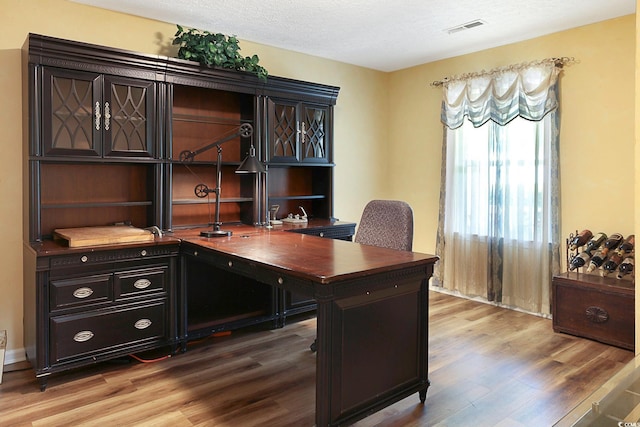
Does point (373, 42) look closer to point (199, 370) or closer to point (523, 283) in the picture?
point (523, 283)

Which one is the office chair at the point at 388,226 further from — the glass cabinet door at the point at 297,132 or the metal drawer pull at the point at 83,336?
the metal drawer pull at the point at 83,336

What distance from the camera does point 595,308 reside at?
11.4ft

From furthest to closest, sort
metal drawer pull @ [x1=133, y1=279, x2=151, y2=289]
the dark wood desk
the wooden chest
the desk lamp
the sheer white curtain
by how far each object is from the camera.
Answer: the sheer white curtain < the wooden chest < the desk lamp < metal drawer pull @ [x1=133, y1=279, x2=151, y2=289] < the dark wood desk

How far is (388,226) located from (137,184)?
196 centimetres

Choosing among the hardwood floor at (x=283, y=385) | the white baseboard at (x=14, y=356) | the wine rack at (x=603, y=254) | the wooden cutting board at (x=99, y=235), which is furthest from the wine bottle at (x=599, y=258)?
the white baseboard at (x=14, y=356)

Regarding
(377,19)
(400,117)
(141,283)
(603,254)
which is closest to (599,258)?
(603,254)

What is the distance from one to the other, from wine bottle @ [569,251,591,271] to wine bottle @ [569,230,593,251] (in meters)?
0.07

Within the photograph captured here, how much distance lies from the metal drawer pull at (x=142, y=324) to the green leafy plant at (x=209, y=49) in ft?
6.29

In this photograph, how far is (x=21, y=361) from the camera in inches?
123

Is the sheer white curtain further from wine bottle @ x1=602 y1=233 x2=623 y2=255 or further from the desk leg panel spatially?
the desk leg panel

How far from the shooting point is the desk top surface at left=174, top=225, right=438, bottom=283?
7.01 ft

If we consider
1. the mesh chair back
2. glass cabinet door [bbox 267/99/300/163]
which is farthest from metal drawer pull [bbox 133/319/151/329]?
glass cabinet door [bbox 267/99/300/163]

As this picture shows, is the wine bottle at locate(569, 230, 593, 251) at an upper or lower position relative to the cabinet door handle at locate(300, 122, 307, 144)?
lower

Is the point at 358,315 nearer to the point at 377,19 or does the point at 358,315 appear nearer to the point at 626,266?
the point at 626,266
